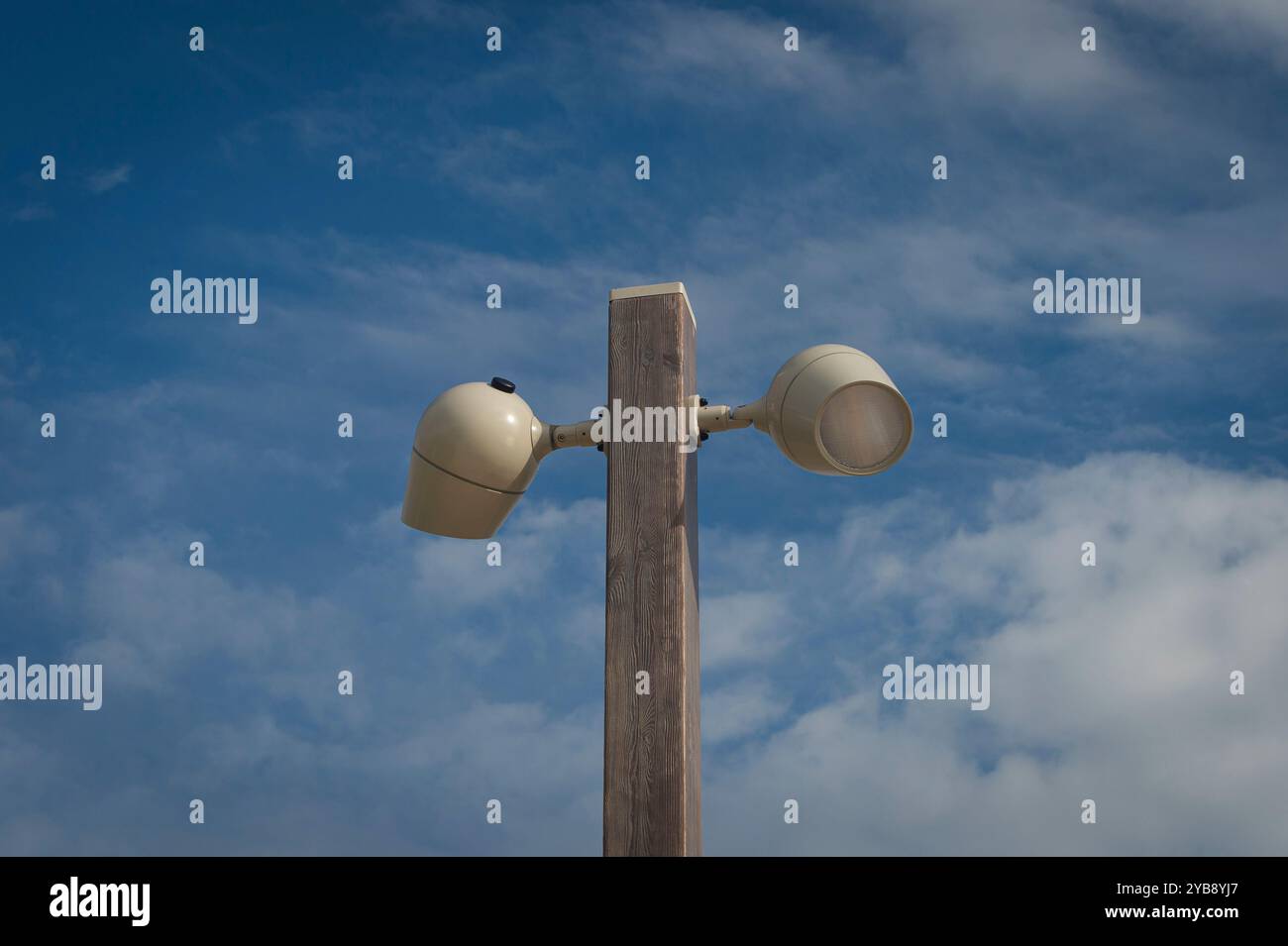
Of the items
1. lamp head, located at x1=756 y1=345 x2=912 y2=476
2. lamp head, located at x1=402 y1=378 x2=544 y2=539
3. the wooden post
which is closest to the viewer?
the wooden post

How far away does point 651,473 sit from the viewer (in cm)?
472

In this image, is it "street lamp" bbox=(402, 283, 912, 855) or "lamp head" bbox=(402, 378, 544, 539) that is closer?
"street lamp" bbox=(402, 283, 912, 855)

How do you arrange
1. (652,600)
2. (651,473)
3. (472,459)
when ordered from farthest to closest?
(472,459) → (651,473) → (652,600)

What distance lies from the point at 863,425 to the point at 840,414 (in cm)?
10

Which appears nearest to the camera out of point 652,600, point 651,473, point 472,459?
point 652,600

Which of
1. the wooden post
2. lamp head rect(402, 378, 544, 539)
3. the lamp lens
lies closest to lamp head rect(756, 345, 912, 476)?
the lamp lens

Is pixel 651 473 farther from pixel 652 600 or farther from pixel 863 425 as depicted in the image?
pixel 863 425

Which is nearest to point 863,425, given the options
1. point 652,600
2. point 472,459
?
point 652,600

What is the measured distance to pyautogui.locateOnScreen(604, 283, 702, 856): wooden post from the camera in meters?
4.35

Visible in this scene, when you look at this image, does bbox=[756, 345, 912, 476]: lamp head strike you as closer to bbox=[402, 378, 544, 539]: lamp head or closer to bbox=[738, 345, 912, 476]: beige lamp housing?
bbox=[738, 345, 912, 476]: beige lamp housing

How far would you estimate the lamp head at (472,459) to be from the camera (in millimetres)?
5047
